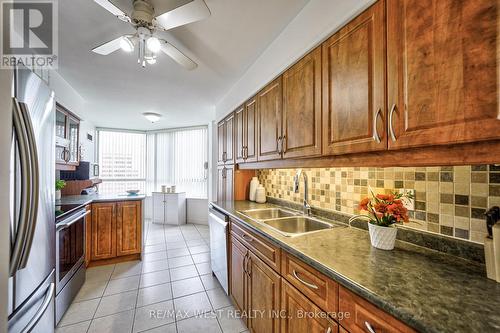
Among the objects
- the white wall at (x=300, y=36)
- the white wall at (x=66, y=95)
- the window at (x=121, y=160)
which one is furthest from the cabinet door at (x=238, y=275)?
the window at (x=121, y=160)

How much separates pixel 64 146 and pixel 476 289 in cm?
406

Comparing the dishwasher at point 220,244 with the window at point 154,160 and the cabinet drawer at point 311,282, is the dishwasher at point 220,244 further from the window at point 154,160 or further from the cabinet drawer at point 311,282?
the window at point 154,160

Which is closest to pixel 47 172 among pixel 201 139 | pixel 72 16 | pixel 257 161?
pixel 72 16

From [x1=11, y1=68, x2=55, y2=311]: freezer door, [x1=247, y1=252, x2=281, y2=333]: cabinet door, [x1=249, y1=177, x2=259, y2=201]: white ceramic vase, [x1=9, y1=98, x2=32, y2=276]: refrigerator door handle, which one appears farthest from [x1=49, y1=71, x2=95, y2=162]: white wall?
[x1=247, y1=252, x2=281, y2=333]: cabinet door

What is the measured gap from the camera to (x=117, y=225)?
10.1 feet

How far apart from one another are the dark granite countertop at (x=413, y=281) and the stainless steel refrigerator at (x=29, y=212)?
1.34 m

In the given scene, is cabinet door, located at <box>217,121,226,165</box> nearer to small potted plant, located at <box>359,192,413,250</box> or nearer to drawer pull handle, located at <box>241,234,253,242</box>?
drawer pull handle, located at <box>241,234,253,242</box>

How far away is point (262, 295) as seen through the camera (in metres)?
1.50

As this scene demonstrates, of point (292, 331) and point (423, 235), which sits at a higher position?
point (423, 235)

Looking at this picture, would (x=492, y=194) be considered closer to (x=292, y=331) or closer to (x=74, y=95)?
(x=292, y=331)

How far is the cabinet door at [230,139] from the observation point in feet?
9.45

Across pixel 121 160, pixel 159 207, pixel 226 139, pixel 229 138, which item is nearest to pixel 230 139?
pixel 229 138

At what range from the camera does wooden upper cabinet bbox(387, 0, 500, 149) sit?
688 mm

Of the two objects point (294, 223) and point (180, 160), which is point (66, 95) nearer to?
point (180, 160)
